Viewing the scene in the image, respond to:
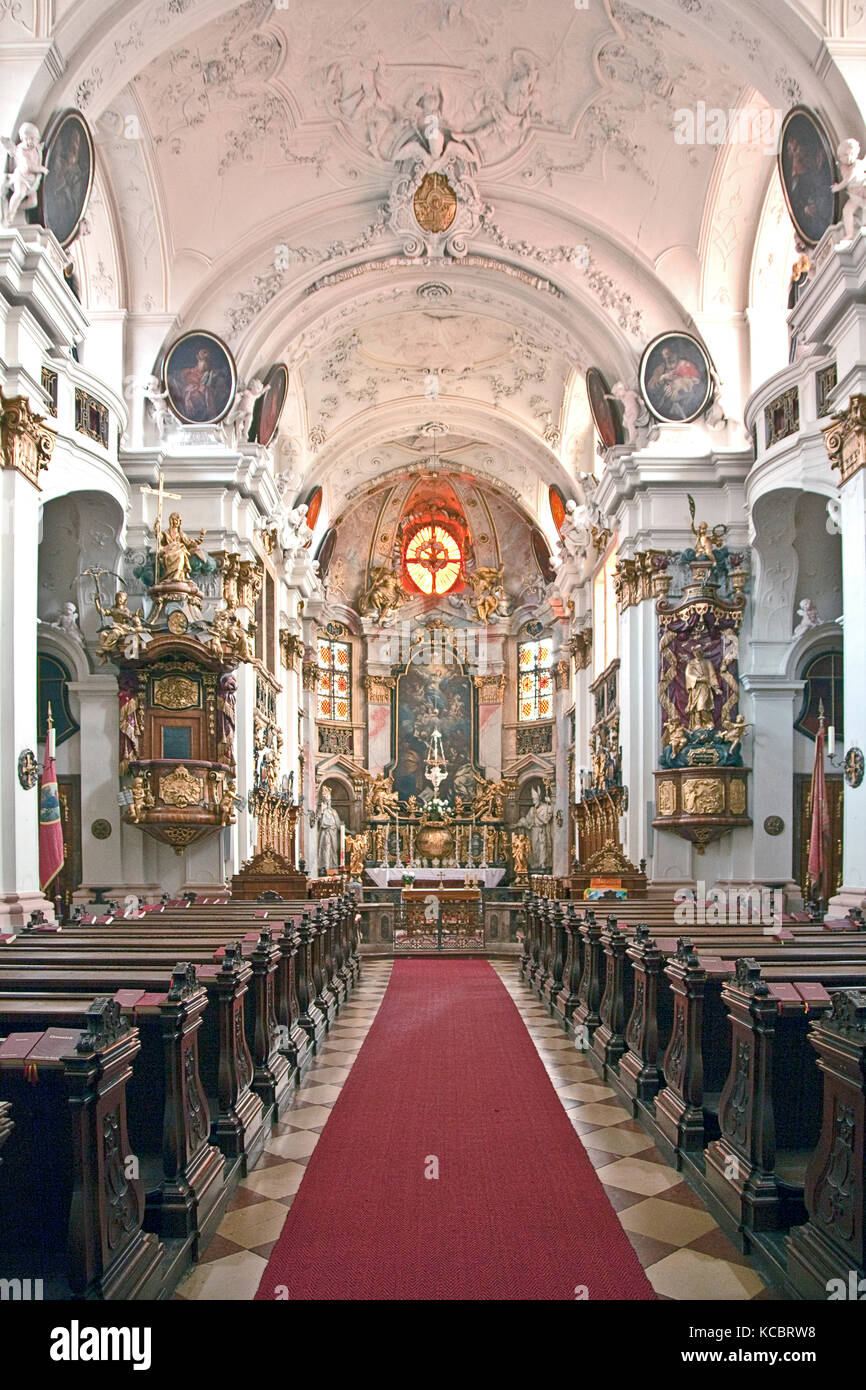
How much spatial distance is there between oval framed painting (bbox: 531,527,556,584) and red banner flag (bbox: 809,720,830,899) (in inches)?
594

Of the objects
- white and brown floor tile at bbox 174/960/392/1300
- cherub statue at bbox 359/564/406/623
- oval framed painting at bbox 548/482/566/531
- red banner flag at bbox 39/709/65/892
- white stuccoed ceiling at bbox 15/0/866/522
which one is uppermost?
white stuccoed ceiling at bbox 15/0/866/522

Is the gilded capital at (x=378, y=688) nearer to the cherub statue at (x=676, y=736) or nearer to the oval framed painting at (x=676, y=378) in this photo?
the oval framed painting at (x=676, y=378)

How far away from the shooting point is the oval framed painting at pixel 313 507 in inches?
1004

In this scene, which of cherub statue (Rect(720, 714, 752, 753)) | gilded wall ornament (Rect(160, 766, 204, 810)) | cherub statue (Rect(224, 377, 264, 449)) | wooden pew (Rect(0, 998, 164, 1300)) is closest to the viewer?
wooden pew (Rect(0, 998, 164, 1300))

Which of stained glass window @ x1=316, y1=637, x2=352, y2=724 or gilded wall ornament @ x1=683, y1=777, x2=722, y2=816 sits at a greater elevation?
stained glass window @ x1=316, y1=637, x2=352, y2=724

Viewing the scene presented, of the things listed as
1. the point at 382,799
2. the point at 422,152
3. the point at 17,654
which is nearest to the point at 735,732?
the point at 422,152

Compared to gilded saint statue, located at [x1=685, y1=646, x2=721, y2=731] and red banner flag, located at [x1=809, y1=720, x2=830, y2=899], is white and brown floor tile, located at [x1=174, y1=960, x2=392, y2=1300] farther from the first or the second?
gilded saint statue, located at [x1=685, y1=646, x2=721, y2=731]

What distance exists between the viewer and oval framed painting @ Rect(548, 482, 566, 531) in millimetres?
25909

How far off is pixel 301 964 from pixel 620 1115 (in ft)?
11.0

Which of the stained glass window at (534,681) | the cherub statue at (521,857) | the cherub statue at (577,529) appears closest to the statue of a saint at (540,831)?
the cherub statue at (521,857)

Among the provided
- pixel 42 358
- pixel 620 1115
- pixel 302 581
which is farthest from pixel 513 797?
pixel 620 1115

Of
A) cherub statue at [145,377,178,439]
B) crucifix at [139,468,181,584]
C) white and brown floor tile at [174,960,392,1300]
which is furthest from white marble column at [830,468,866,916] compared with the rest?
cherub statue at [145,377,178,439]

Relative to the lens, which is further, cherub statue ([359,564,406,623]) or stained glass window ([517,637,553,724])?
cherub statue ([359,564,406,623])

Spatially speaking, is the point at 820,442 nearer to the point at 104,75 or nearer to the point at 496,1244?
the point at 104,75
